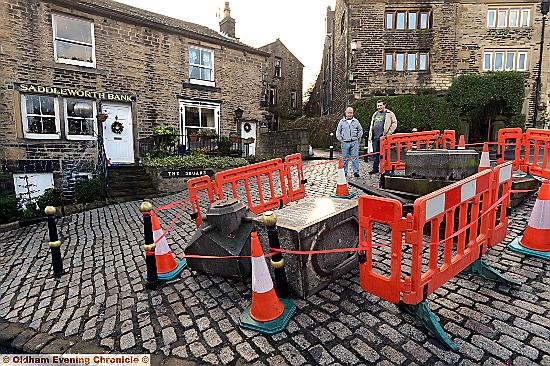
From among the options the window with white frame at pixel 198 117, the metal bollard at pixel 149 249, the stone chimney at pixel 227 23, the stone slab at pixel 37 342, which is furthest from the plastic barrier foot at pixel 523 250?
the stone chimney at pixel 227 23

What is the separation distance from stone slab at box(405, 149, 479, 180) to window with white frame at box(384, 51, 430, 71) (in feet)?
57.1

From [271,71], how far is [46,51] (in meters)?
22.0

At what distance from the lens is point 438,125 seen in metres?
19.5

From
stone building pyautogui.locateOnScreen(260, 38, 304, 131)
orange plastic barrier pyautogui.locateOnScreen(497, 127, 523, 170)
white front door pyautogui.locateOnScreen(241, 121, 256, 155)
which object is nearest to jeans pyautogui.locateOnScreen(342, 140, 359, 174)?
orange plastic barrier pyautogui.locateOnScreen(497, 127, 523, 170)

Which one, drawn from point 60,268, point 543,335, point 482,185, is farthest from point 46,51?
point 543,335

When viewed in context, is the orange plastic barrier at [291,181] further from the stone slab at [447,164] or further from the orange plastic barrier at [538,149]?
the orange plastic barrier at [538,149]

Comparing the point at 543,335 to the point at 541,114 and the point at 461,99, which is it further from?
the point at 541,114

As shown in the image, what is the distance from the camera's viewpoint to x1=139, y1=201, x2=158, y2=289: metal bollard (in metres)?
3.75

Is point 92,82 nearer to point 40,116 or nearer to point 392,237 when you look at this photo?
point 40,116

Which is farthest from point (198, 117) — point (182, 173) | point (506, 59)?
point (506, 59)

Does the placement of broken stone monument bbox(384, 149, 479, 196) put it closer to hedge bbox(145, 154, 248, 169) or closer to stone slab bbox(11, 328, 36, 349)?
stone slab bbox(11, 328, 36, 349)

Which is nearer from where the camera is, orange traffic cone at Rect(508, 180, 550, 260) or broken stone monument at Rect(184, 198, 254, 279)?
broken stone monument at Rect(184, 198, 254, 279)

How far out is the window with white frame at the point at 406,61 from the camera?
20844mm

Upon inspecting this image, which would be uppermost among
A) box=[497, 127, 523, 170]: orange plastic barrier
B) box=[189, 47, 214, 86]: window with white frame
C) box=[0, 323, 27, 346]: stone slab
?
box=[189, 47, 214, 86]: window with white frame
